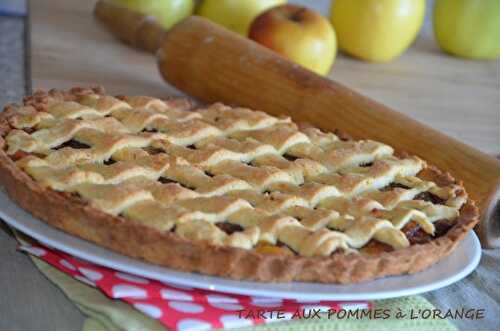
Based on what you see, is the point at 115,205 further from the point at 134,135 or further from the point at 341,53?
the point at 341,53

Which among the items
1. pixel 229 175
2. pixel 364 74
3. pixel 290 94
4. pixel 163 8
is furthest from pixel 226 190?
pixel 163 8

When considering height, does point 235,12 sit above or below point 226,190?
below

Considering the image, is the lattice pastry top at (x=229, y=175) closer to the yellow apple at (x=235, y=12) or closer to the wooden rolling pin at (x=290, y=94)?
the wooden rolling pin at (x=290, y=94)

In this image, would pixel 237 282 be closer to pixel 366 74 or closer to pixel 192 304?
pixel 192 304

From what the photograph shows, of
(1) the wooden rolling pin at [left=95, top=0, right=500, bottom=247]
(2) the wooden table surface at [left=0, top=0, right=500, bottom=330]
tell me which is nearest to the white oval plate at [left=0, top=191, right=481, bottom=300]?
(1) the wooden rolling pin at [left=95, top=0, right=500, bottom=247]

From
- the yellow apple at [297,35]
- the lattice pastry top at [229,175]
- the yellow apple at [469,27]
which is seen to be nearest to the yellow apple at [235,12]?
the yellow apple at [297,35]

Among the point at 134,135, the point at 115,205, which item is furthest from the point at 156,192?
the point at 134,135

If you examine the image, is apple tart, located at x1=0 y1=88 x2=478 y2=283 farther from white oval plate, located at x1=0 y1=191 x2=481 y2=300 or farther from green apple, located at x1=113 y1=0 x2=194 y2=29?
green apple, located at x1=113 y1=0 x2=194 y2=29
